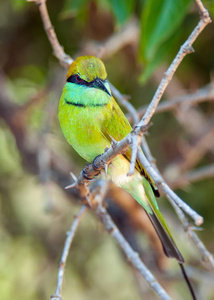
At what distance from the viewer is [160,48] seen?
6.40 feet

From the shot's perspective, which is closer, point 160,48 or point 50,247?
point 160,48

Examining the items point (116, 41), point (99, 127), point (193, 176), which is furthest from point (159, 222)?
point (116, 41)

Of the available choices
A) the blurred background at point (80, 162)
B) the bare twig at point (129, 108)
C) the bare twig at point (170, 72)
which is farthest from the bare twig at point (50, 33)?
the bare twig at point (170, 72)

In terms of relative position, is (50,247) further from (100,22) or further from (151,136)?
(100,22)

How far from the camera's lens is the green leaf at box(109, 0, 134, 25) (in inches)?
70.1

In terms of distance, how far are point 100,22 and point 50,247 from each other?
1424mm

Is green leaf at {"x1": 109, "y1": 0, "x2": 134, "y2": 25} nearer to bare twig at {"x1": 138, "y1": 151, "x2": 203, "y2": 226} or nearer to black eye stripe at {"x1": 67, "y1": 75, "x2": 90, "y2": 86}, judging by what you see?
black eye stripe at {"x1": 67, "y1": 75, "x2": 90, "y2": 86}

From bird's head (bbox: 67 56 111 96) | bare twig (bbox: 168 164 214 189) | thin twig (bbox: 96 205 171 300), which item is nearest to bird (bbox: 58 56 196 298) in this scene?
bird's head (bbox: 67 56 111 96)

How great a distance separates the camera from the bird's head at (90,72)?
163 centimetres

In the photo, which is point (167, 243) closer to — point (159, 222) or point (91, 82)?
point (159, 222)

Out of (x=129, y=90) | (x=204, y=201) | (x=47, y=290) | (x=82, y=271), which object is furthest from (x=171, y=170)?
(x=47, y=290)

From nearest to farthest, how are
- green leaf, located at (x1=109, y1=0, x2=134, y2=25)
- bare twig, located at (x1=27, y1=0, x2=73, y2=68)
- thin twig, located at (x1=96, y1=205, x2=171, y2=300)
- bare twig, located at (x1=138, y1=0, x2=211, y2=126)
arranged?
bare twig, located at (x1=138, y1=0, x2=211, y2=126)
thin twig, located at (x1=96, y1=205, x2=171, y2=300)
bare twig, located at (x1=27, y1=0, x2=73, y2=68)
green leaf, located at (x1=109, y1=0, x2=134, y2=25)

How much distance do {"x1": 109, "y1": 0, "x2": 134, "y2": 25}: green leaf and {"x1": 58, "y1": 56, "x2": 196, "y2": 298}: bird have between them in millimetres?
262

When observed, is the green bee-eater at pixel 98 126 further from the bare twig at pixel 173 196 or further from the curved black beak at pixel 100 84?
the bare twig at pixel 173 196
